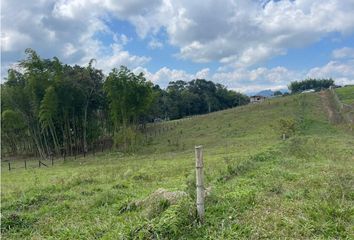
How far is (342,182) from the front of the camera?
813 cm

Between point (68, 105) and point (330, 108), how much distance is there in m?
32.3

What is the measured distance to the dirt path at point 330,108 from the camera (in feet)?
124

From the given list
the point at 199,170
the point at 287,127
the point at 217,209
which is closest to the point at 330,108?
the point at 287,127

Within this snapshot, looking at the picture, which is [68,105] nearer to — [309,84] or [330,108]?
[330,108]

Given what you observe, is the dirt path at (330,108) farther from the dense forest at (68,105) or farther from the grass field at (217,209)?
the grass field at (217,209)

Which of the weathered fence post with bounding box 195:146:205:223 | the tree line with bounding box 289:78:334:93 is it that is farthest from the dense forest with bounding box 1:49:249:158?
the tree line with bounding box 289:78:334:93

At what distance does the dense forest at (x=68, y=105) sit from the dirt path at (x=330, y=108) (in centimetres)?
1914

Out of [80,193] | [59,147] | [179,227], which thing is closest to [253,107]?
[59,147]

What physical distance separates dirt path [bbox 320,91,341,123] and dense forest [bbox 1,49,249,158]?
62.8 feet

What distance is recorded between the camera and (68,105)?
33375 mm

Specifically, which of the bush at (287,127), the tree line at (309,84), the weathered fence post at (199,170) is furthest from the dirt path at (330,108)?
the tree line at (309,84)

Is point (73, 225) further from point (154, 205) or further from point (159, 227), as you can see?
point (159, 227)

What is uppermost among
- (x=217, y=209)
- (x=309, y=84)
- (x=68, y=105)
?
(x=309, y=84)

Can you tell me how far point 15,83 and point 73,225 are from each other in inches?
1185
